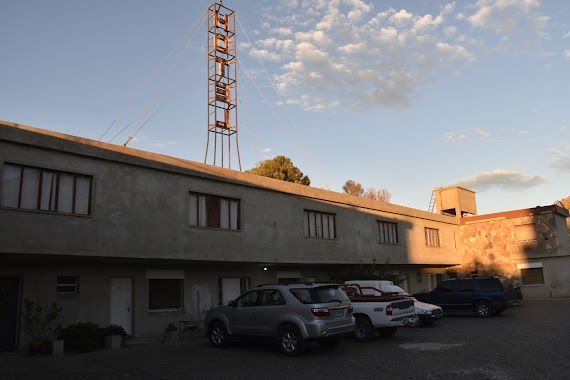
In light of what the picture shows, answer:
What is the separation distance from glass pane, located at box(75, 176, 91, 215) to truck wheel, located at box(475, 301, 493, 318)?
55.4 feet

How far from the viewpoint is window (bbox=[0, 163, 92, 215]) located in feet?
43.8

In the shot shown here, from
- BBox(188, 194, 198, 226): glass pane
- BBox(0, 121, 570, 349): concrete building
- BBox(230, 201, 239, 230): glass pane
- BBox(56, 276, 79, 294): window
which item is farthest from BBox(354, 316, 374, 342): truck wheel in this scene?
BBox(56, 276, 79, 294): window

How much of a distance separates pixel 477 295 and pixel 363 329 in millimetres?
9385

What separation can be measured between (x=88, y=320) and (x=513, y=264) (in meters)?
29.5

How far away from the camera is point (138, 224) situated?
16.0 metres

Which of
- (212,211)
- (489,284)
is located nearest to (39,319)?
(212,211)

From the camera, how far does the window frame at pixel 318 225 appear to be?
23.5m

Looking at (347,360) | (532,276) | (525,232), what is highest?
(525,232)

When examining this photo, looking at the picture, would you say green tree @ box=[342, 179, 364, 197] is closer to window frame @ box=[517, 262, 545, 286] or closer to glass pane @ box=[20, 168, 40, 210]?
window frame @ box=[517, 262, 545, 286]

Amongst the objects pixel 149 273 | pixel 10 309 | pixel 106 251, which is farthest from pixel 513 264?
pixel 10 309

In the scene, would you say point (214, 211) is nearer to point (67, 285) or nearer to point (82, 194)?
point (82, 194)

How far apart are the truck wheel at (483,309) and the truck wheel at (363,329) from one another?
932 cm

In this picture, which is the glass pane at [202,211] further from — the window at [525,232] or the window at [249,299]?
the window at [525,232]

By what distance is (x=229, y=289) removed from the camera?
20.7 meters
